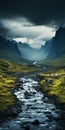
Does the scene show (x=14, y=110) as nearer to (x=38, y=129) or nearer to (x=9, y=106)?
(x=9, y=106)

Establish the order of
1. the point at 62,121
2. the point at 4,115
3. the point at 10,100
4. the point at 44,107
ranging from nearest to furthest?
1. the point at 62,121
2. the point at 4,115
3. the point at 44,107
4. the point at 10,100

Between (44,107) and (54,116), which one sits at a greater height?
(44,107)

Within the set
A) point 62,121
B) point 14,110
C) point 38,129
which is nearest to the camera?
point 38,129

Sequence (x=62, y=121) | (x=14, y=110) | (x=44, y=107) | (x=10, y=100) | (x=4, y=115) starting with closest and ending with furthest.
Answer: (x=62, y=121) → (x=4, y=115) → (x=14, y=110) → (x=44, y=107) → (x=10, y=100)

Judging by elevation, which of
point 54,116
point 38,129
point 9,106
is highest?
point 9,106

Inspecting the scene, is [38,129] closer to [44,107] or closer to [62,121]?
[62,121]

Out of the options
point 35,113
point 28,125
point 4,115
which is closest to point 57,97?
point 35,113

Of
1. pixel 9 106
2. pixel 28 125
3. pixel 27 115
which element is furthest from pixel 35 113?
pixel 28 125

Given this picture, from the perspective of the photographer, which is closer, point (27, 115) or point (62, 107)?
point (27, 115)

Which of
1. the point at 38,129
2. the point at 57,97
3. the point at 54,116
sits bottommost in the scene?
the point at 38,129

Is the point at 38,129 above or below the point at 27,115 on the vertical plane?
below
